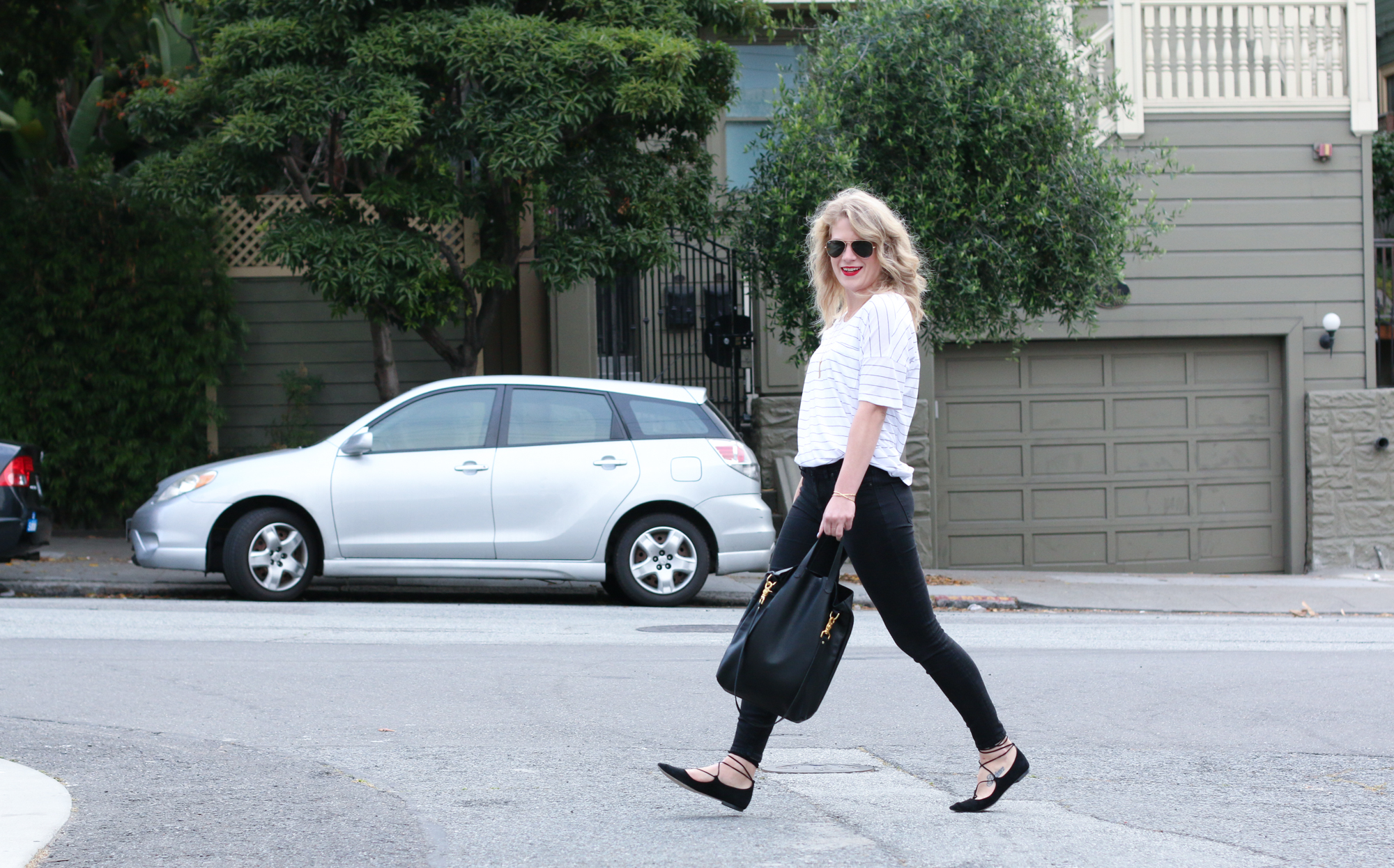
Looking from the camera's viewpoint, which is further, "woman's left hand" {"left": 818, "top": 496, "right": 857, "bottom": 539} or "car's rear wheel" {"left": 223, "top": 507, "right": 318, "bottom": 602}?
"car's rear wheel" {"left": 223, "top": 507, "right": 318, "bottom": 602}

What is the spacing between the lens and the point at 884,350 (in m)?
3.97

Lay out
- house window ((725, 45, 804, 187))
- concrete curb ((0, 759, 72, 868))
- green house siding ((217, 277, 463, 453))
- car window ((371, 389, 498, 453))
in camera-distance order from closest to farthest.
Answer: concrete curb ((0, 759, 72, 868)) < car window ((371, 389, 498, 453)) < green house siding ((217, 277, 463, 453)) < house window ((725, 45, 804, 187))

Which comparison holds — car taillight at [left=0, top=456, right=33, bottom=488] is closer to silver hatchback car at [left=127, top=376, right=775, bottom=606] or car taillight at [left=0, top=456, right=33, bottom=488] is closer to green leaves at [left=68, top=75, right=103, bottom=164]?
silver hatchback car at [left=127, top=376, right=775, bottom=606]

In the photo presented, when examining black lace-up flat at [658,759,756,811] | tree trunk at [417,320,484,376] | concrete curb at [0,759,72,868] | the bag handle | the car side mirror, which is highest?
tree trunk at [417,320,484,376]

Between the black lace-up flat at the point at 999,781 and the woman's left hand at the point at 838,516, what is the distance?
0.90 m

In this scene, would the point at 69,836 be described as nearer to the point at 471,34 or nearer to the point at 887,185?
the point at 471,34

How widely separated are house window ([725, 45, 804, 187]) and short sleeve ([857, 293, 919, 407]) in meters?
11.8

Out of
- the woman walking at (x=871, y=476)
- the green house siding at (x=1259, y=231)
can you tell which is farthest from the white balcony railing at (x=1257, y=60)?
the woman walking at (x=871, y=476)

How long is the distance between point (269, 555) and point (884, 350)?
6806 millimetres

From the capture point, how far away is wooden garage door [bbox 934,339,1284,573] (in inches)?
583

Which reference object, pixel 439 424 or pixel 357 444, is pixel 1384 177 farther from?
pixel 357 444

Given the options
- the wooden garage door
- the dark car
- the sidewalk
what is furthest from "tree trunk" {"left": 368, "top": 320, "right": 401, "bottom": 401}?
the wooden garage door

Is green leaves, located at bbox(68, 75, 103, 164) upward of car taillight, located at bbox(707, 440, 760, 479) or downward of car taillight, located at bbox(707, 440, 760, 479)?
upward

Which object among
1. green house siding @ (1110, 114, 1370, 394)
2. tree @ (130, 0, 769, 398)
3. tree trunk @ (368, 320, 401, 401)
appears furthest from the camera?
green house siding @ (1110, 114, 1370, 394)
